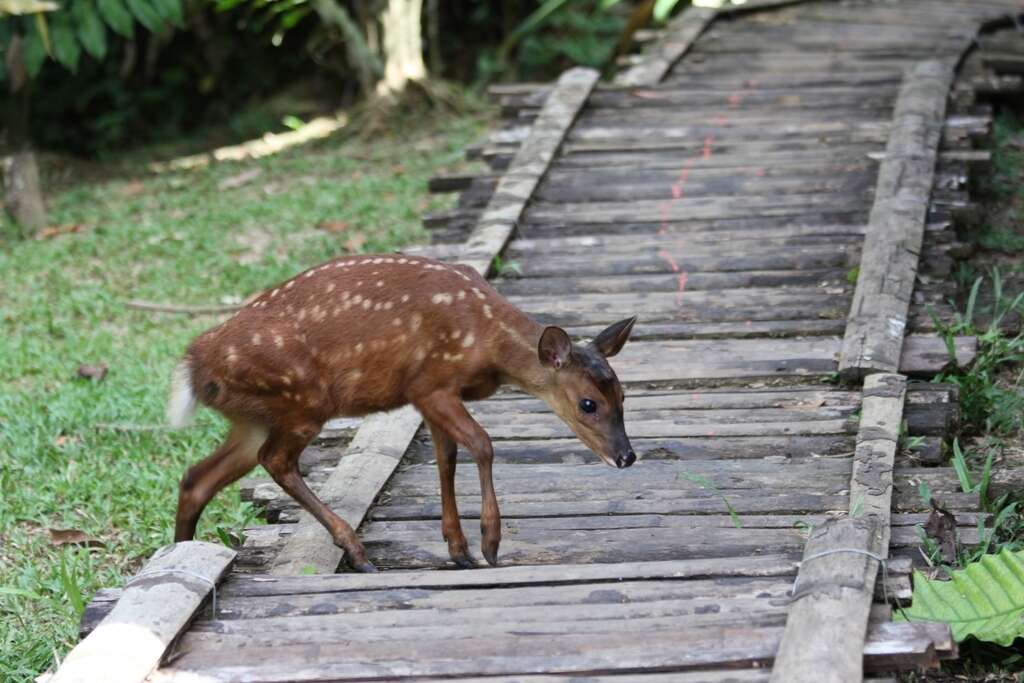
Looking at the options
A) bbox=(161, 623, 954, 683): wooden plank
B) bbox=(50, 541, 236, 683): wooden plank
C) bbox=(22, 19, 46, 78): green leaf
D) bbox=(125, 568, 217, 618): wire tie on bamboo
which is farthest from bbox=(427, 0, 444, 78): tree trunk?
bbox=(161, 623, 954, 683): wooden plank

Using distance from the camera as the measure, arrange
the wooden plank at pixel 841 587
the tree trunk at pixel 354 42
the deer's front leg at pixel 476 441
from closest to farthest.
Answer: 1. the wooden plank at pixel 841 587
2. the deer's front leg at pixel 476 441
3. the tree trunk at pixel 354 42

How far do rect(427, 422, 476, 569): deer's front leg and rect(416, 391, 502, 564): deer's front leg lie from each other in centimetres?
4

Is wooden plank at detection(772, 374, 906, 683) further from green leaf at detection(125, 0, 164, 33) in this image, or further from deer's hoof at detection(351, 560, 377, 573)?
green leaf at detection(125, 0, 164, 33)

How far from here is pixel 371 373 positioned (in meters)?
4.69

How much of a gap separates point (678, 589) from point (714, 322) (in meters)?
2.57

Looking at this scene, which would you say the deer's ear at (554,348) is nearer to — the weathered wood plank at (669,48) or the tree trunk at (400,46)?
the weathered wood plank at (669,48)

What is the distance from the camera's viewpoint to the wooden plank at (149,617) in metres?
3.64

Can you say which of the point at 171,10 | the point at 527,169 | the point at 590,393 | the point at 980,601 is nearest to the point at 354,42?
the point at 171,10

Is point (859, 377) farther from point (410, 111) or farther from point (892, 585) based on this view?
point (410, 111)

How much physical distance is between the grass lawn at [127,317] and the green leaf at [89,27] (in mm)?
1298

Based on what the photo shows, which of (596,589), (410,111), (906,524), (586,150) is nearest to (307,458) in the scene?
(596,589)

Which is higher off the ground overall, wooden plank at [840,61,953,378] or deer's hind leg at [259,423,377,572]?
deer's hind leg at [259,423,377,572]

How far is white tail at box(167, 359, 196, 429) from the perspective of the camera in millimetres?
4703

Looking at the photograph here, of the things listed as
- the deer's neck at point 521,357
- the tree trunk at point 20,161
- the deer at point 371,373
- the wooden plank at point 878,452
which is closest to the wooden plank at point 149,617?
the deer at point 371,373
